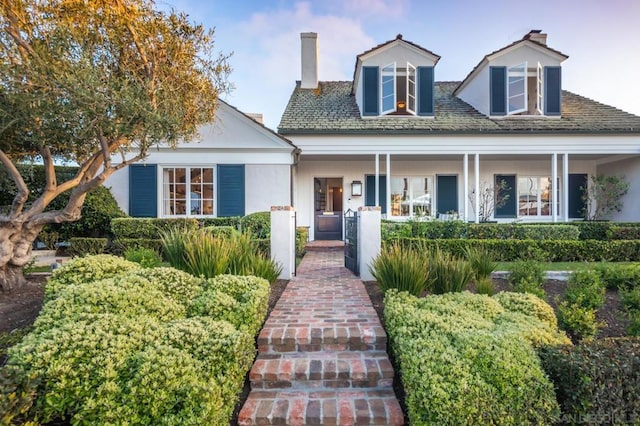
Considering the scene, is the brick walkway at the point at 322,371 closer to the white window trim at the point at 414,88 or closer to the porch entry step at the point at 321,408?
the porch entry step at the point at 321,408

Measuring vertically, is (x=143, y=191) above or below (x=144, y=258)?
above

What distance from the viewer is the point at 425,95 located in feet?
36.4

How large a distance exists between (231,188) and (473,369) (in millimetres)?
8920

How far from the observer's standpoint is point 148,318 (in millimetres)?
2963

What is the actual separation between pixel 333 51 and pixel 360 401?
47.5 ft

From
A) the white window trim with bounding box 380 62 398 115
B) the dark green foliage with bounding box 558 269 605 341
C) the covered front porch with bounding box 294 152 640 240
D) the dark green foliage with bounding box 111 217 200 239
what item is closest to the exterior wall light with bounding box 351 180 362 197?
the covered front porch with bounding box 294 152 640 240

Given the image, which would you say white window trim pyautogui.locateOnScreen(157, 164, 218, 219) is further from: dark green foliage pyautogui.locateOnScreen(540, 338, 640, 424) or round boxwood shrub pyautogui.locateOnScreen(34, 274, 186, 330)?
dark green foliage pyautogui.locateOnScreen(540, 338, 640, 424)

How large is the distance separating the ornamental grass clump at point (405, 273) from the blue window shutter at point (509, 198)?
922 cm

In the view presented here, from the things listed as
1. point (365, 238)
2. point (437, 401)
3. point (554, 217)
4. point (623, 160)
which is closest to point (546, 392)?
point (437, 401)

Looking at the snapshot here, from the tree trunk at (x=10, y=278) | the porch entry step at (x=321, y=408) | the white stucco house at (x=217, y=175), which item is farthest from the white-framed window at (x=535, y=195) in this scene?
the tree trunk at (x=10, y=278)

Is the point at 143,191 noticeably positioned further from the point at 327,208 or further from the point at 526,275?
the point at 526,275

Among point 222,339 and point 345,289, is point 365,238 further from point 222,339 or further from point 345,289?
point 222,339

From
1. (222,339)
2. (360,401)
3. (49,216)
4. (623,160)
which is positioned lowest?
(360,401)

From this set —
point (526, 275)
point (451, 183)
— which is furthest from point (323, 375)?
point (451, 183)
